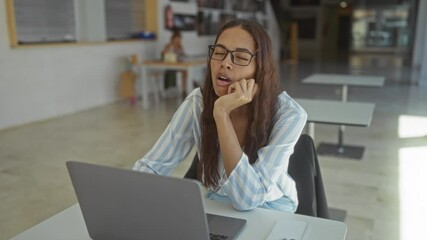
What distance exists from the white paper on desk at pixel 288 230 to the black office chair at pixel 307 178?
23.8 inches

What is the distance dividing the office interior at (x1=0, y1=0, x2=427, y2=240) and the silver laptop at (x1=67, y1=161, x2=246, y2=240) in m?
1.99

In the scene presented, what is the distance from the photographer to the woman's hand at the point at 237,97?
48.5 inches

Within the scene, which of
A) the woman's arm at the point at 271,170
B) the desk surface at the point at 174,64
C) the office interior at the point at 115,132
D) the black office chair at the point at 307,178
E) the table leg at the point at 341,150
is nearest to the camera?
the woman's arm at the point at 271,170

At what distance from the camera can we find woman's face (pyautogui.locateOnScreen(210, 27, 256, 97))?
1.30m

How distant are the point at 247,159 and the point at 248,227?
0.20m

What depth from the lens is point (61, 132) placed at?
5.16 metres

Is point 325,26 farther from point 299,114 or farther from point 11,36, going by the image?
point 299,114

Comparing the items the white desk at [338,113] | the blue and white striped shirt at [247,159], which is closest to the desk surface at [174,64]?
the white desk at [338,113]

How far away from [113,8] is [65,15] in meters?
1.14

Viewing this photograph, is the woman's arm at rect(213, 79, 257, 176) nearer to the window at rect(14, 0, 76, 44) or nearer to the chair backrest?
the chair backrest

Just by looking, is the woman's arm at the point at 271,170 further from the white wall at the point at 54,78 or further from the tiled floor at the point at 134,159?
the white wall at the point at 54,78

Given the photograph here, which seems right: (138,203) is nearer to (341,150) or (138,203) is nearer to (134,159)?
(134,159)

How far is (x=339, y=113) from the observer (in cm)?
300

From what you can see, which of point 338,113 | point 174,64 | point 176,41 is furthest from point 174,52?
point 338,113
